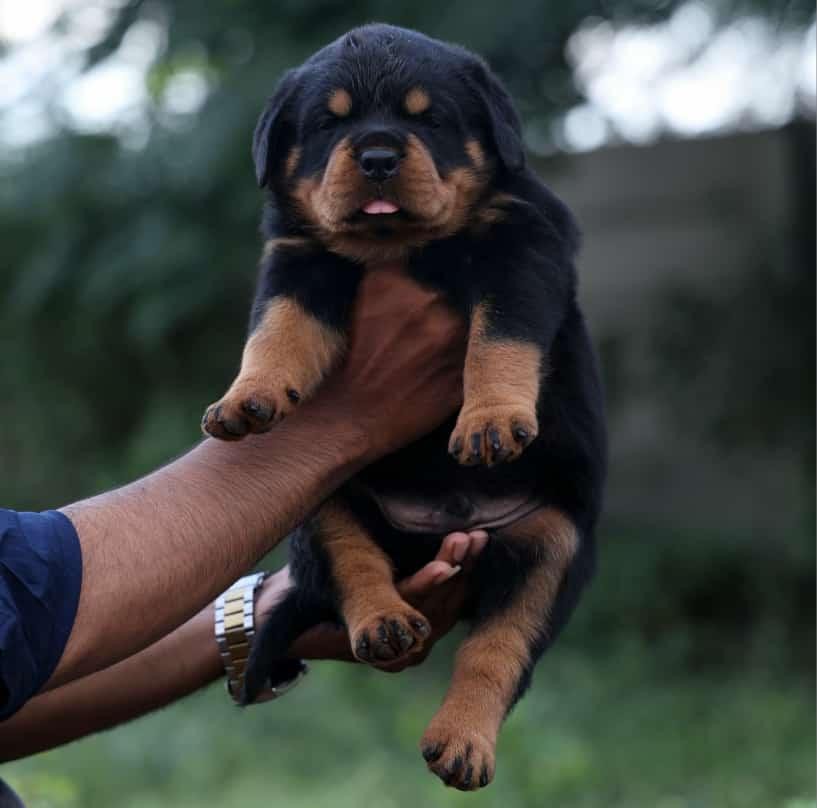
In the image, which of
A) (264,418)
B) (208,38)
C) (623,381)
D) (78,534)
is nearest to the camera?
(78,534)

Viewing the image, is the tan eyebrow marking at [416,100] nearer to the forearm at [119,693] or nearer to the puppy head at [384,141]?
the puppy head at [384,141]

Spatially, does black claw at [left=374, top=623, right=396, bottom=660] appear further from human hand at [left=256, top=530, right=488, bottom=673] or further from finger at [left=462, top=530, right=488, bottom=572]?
finger at [left=462, top=530, right=488, bottom=572]

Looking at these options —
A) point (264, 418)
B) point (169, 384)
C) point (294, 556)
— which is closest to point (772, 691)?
point (169, 384)

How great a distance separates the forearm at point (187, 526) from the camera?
75.9 inches

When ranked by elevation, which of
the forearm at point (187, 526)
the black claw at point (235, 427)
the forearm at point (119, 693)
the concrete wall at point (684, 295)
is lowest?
the concrete wall at point (684, 295)

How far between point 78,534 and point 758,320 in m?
5.72

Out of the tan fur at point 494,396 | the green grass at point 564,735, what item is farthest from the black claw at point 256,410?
the green grass at point 564,735

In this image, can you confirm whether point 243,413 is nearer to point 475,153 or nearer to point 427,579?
point 427,579

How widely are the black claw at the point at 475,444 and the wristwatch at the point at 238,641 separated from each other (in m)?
0.63

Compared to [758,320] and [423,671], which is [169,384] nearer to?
[423,671]

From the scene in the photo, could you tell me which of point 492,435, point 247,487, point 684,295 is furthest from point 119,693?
point 684,295

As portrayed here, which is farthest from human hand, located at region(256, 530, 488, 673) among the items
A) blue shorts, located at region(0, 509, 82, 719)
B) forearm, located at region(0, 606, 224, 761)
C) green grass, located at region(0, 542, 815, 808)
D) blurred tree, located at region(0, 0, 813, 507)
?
blurred tree, located at region(0, 0, 813, 507)

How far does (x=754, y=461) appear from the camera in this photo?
7473 mm

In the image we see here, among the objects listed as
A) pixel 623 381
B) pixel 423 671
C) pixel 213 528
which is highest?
pixel 213 528
